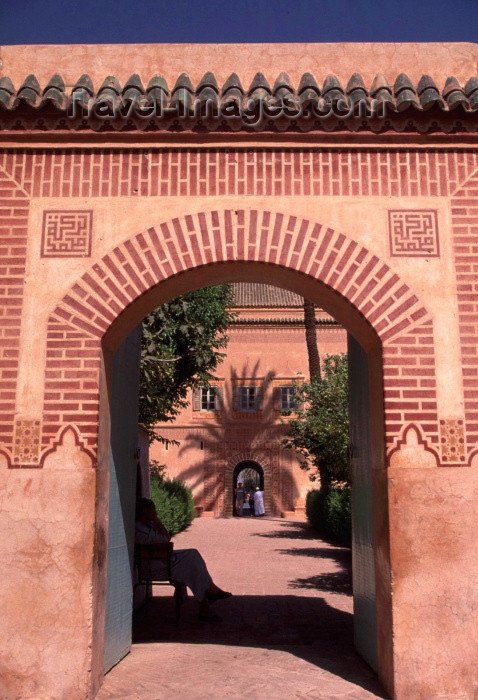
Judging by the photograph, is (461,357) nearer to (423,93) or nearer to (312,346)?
(423,93)

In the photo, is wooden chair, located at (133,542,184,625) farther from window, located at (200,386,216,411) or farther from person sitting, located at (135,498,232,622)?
window, located at (200,386,216,411)

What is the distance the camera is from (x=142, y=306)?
5.14 metres

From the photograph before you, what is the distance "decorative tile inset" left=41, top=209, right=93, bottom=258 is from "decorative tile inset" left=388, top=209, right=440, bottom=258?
2.14 meters

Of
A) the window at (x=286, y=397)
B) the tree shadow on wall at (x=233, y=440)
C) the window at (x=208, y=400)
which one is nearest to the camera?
the tree shadow on wall at (x=233, y=440)

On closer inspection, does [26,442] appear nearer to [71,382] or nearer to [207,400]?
[71,382]

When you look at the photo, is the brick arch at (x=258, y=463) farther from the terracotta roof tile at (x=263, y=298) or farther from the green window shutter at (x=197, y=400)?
the terracotta roof tile at (x=263, y=298)

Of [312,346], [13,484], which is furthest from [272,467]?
[13,484]

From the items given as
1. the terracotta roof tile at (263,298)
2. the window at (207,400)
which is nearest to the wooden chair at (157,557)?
the window at (207,400)

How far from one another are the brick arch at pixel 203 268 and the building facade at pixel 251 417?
2248 centimetres

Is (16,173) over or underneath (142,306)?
over

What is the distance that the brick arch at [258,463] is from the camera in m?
27.4

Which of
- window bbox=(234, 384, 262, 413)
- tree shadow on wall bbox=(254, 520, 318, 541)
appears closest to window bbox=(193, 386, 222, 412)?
window bbox=(234, 384, 262, 413)

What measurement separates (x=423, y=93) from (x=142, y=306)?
2.51m

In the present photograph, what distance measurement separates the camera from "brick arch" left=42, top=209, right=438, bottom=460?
185 inches
